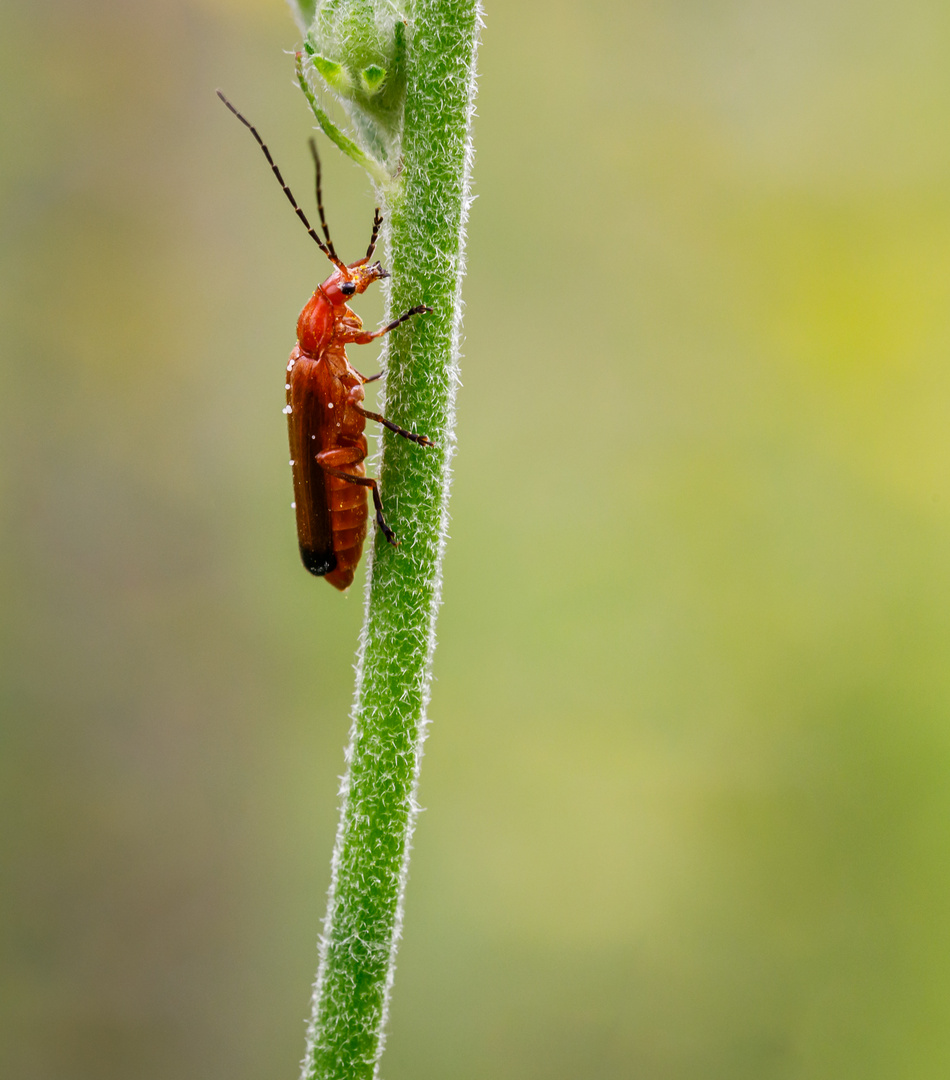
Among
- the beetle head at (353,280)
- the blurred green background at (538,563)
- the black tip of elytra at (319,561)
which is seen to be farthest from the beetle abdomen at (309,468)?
the blurred green background at (538,563)

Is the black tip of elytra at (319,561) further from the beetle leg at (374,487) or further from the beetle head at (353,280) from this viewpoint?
the beetle head at (353,280)

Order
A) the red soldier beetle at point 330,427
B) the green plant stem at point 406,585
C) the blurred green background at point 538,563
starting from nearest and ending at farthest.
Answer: the green plant stem at point 406,585
the red soldier beetle at point 330,427
the blurred green background at point 538,563

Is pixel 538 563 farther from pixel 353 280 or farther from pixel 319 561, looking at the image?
pixel 353 280

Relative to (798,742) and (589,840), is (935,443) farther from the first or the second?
(589,840)

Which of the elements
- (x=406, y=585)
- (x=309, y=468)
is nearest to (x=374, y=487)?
(x=406, y=585)

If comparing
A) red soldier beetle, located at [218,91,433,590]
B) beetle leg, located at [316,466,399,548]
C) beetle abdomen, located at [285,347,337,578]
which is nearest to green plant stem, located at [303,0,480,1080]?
beetle leg, located at [316,466,399,548]

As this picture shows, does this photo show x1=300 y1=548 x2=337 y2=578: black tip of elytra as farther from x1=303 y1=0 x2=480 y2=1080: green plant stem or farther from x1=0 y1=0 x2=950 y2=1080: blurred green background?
x1=0 y1=0 x2=950 y2=1080: blurred green background
